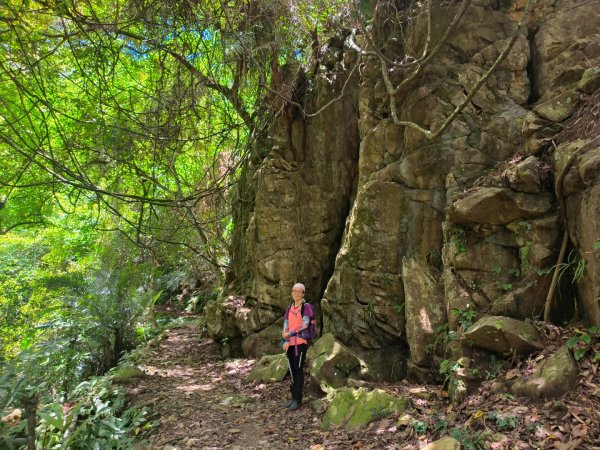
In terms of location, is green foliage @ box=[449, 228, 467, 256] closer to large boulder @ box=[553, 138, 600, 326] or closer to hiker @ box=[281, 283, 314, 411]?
large boulder @ box=[553, 138, 600, 326]

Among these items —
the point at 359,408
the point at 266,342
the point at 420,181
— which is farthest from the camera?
the point at 266,342

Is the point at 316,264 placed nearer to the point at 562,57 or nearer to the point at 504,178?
the point at 504,178

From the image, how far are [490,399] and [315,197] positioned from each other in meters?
5.10

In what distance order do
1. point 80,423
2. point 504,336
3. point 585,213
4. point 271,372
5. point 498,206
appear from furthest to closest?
point 271,372
point 80,423
point 498,206
point 504,336
point 585,213

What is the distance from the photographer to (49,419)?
4.44 meters

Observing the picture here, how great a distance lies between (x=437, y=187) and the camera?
6004 mm

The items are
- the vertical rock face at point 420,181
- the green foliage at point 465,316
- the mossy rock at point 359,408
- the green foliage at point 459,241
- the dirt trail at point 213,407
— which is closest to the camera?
the mossy rock at point 359,408

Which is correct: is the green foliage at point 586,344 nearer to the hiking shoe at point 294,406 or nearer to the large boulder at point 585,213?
the large boulder at point 585,213

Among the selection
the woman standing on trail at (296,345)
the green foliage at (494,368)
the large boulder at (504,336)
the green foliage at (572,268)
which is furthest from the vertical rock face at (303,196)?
the green foliage at (572,268)

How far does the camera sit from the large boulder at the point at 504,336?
421cm

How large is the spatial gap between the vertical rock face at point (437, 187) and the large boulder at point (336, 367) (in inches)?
19.1

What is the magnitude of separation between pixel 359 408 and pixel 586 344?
2308 mm

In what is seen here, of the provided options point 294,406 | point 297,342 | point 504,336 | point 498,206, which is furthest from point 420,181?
point 294,406

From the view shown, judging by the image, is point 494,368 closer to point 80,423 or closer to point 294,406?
point 294,406
